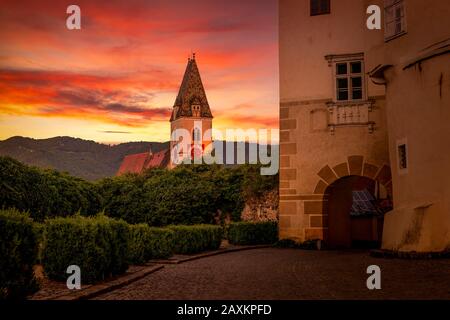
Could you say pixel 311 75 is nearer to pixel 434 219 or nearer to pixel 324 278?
pixel 434 219

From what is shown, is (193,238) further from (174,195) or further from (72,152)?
(72,152)

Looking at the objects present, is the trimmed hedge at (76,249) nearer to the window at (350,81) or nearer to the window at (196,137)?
the window at (350,81)

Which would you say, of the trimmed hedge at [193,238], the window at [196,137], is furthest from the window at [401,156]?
the window at [196,137]

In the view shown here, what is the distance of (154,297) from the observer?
8.76 metres

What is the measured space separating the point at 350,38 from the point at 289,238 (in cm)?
827

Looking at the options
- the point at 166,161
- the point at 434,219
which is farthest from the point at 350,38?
the point at 166,161

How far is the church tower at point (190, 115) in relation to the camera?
97.1 meters

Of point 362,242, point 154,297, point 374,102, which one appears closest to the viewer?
point 154,297

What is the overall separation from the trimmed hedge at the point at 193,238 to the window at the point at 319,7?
9631mm

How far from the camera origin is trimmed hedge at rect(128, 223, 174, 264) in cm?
1415

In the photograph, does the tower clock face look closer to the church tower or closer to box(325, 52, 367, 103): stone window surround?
the church tower

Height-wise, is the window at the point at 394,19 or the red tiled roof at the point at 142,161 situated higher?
the red tiled roof at the point at 142,161

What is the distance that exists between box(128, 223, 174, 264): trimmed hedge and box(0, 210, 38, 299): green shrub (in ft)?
17.2

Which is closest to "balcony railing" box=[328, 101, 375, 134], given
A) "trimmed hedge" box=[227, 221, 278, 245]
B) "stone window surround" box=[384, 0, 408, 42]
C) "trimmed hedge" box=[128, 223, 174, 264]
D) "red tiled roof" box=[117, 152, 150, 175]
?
"stone window surround" box=[384, 0, 408, 42]
